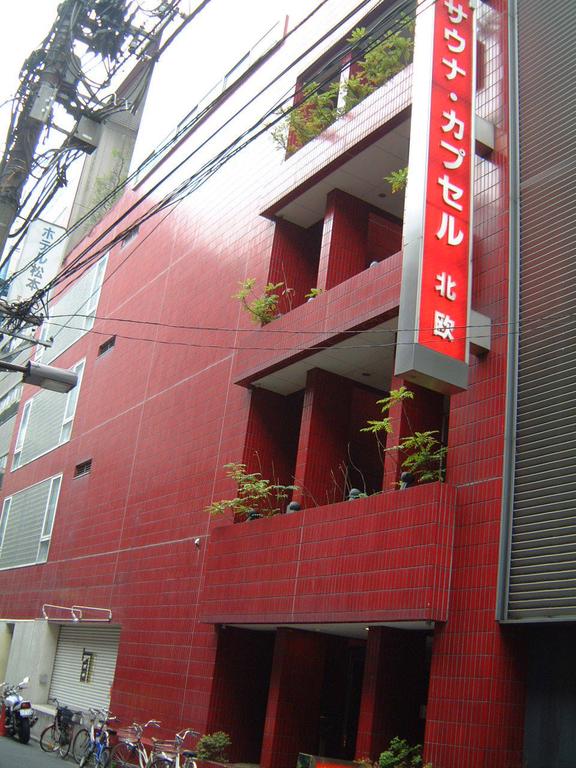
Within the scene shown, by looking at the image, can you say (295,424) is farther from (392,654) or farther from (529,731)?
(529,731)

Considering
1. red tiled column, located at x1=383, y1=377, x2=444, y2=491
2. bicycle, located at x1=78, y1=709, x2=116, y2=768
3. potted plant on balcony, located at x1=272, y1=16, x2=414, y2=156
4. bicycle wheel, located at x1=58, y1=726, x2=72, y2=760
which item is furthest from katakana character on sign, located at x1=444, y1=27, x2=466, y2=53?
bicycle wheel, located at x1=58, y1=726, x2=72, y2=760

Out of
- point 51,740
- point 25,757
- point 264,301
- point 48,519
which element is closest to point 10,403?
point 48,519

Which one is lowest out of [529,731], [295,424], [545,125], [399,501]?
[529,731]

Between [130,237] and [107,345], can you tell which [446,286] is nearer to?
[107,345]

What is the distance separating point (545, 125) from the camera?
448 inches

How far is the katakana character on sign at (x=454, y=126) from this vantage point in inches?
433

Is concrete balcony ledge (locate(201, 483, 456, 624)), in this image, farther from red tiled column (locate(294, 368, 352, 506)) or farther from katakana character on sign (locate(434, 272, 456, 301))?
katakana character on sign (locate(434, 272, 456, 301))

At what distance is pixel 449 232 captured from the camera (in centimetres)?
1062

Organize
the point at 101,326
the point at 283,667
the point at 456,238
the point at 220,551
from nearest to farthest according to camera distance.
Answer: the point at 456,238 < the point at 283,667 < the point at 220,551 < the point at 101,326

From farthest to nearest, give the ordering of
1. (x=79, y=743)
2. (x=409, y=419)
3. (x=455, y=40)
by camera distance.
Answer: (x=79, y=743) < (x=409, y=419) < (x=455, y=40)

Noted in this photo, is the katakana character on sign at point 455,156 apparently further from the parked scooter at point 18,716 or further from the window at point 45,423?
the window at point 45,423

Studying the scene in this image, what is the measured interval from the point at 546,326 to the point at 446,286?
1305 millimetres

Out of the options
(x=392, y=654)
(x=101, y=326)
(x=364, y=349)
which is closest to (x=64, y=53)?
(x=364, y=349)

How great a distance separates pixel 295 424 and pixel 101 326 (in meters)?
11.3
